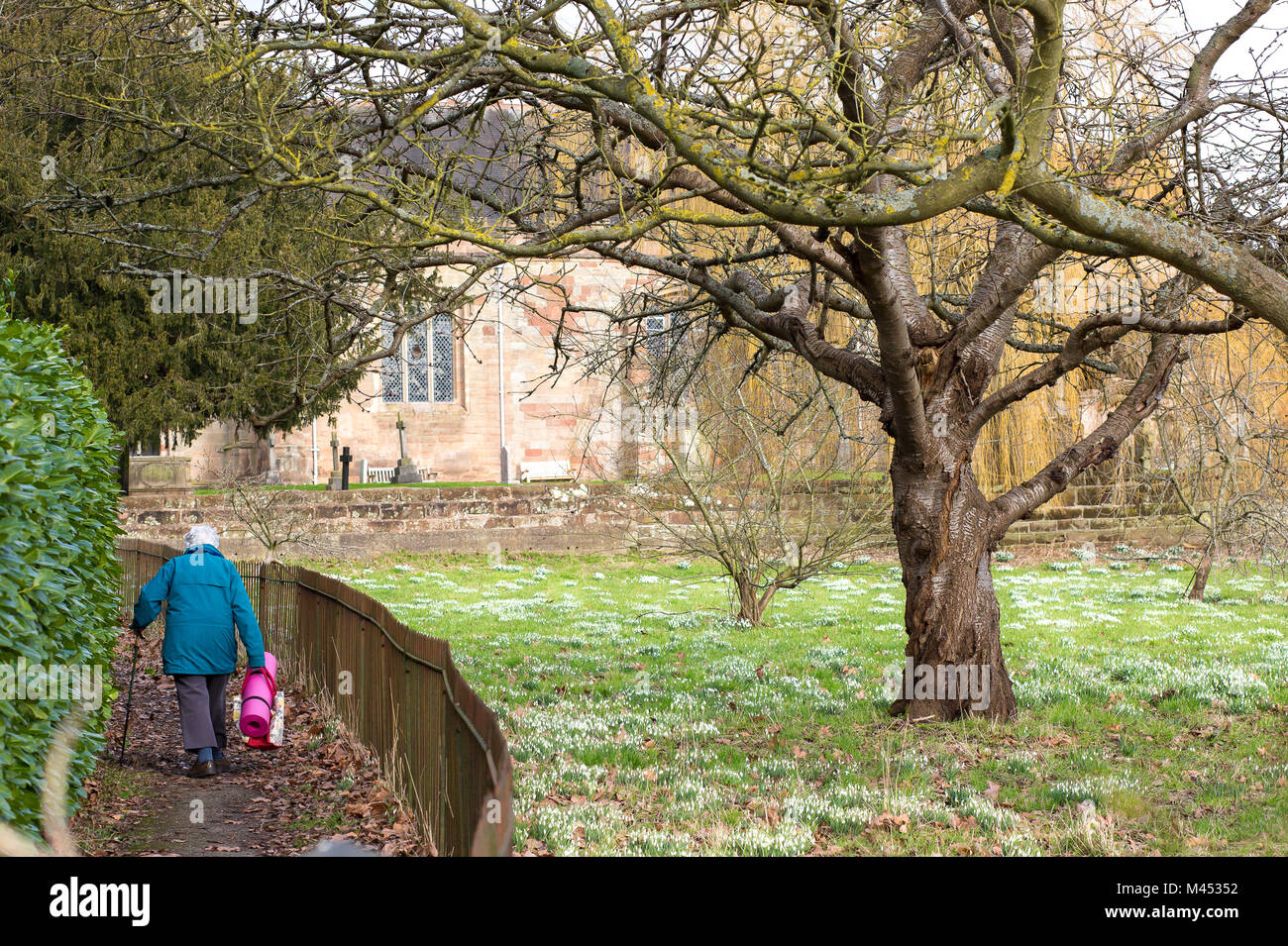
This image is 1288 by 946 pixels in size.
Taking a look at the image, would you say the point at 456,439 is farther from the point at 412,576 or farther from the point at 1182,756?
the point at 1182,756

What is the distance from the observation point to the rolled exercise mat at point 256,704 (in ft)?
26.9

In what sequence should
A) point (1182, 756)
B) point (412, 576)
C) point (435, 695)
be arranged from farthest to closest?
point (412, 576) → point (1182, 756) → point (435, 695)

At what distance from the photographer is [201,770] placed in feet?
26.2

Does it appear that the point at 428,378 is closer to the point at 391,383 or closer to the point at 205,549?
the point at 391,383

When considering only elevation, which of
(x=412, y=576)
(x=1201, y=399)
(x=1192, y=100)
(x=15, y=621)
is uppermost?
(x=1192, y=100)

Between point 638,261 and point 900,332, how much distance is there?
2.67m

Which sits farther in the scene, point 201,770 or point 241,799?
point 201,770

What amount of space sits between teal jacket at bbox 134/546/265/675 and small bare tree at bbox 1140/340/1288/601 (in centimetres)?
1113

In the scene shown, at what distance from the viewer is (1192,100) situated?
23.4 ft

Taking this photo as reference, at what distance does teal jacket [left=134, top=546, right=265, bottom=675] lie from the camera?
26.6 ft

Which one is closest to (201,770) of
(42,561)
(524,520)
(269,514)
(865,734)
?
(42,561)

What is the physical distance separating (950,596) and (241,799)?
5.07 m

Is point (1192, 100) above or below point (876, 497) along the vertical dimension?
above
